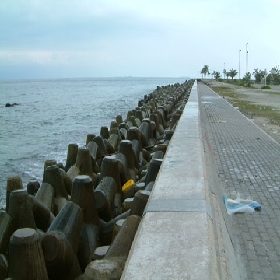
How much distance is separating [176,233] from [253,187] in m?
3.56

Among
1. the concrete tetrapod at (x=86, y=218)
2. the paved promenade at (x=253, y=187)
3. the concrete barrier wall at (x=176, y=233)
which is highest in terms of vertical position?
the concrete barrier wall at (x=176, y=233)

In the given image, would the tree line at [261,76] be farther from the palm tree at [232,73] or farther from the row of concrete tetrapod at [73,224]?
the row of concrete tetrapod at [73,224]

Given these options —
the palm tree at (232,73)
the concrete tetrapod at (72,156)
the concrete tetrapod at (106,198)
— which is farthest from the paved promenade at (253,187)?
the palm tree at (232,73)

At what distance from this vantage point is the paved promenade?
3.32 metres

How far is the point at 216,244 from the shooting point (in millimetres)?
Answer: 2076

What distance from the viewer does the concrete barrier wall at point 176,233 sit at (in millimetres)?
1672

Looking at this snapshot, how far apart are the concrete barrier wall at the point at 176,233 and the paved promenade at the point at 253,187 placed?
0.97 meters

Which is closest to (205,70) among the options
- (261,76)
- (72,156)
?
(261,76)

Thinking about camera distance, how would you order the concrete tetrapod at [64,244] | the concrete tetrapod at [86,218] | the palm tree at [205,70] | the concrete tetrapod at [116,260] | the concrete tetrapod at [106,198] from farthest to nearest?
1. the palm tree at [205,70]
2. the concrete tetrapod at [106,198]
3. the concrete tetrapod at [86,218]
4. the concrete tetrapod at [64,244]
5. the concrete tetrapod at [116,260]

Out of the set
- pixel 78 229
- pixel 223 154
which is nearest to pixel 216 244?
pixel 78 229

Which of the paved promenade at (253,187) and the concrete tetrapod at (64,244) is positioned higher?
the concrete tetrapod at (64,244)

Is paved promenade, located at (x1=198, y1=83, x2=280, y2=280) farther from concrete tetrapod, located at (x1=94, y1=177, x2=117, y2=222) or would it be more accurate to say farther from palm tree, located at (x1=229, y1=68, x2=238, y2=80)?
palm tree, located at (x1=229, y1=68, x2=238, y2=80)

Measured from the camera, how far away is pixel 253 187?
5281mm

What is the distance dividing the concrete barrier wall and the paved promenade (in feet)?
3.17
